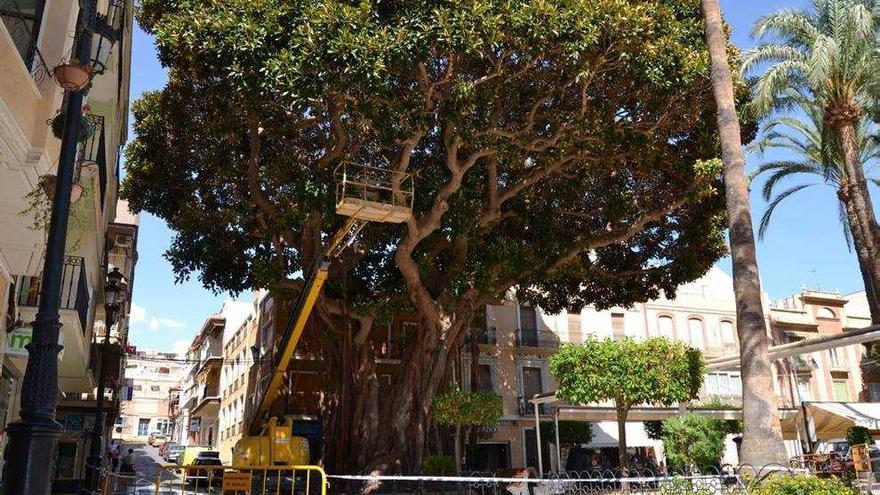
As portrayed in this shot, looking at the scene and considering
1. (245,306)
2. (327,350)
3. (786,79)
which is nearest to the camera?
(786,79)

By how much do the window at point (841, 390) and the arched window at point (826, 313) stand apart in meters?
3.50

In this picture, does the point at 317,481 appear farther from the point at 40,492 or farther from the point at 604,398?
the point at 40,492

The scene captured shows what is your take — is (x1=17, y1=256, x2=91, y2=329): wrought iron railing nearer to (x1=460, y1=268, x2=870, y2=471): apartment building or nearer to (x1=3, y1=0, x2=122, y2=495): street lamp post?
(x1=3, y1=0, x2=122, y2=495): street lamp post

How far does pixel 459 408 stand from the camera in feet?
67.4

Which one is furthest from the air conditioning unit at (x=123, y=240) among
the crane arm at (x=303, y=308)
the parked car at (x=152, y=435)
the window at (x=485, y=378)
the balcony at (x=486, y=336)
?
the parked car at (x=152, y=435)

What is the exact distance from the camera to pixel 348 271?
21469 mm

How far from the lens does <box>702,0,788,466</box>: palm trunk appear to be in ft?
36.2

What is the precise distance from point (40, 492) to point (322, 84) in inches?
389

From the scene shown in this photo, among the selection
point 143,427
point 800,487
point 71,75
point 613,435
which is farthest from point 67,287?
point 143,427

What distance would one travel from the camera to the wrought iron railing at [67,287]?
12.4 m

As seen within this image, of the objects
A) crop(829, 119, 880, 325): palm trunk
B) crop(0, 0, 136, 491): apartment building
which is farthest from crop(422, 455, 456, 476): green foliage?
crop(829, 119, 880, 325): palm trunk

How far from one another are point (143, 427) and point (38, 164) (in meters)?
85.7

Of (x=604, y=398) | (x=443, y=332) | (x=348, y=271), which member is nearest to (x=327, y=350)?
(x=348, y=271)

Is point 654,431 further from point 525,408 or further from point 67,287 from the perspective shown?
point 67,287
